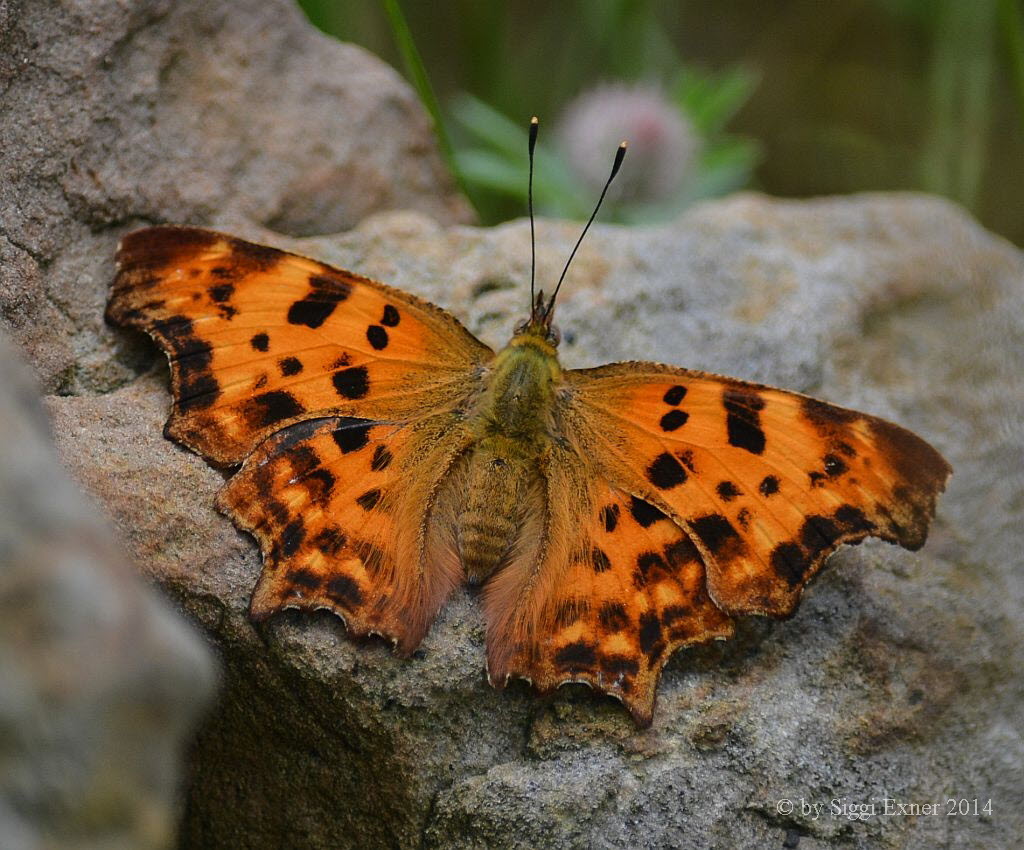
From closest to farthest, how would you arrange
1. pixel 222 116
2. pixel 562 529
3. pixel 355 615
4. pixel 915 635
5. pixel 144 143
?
pixel 355 615
pixel 562 529
pixel 915 635
pixel 144 143
pixel 222 116

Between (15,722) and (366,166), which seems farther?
(366,166)

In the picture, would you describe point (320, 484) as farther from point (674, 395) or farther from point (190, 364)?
point (674, 395)

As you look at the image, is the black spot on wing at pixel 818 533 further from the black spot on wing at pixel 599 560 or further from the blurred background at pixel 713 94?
the blurred background at pixel 713 94

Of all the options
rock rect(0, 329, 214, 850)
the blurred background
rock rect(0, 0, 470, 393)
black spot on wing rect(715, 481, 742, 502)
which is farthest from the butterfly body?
the blurred background

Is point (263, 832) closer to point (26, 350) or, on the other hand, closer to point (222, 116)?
point (26, 350)

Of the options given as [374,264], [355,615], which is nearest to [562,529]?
[355,615]

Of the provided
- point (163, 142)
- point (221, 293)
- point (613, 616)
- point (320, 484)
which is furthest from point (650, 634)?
point (163, 142)

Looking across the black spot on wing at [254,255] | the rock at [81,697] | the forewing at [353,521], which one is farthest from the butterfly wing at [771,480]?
the rock at [81,697]
